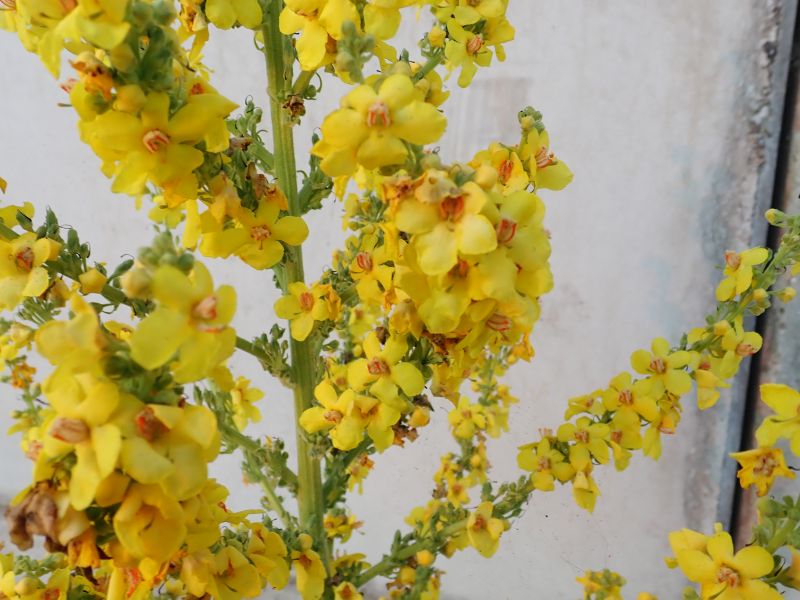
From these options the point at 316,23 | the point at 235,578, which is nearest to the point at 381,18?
the point at 316,23

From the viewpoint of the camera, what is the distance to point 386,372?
1.61 feet

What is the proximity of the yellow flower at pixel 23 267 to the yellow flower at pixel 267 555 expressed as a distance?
23 centimetres

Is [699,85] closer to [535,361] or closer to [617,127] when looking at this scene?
[617,127]

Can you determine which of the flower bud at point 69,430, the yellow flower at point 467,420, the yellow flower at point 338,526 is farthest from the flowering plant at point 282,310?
the yellow flower at point 467,420

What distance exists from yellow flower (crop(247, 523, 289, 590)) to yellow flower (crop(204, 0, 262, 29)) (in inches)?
14.4

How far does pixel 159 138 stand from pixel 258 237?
0.12 metres

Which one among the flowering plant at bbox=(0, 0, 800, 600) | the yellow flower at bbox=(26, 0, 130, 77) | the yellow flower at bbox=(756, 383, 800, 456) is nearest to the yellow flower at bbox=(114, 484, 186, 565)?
the flowering plant at bbox=(0, 0, 800, 600)

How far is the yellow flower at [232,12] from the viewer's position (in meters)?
0.44

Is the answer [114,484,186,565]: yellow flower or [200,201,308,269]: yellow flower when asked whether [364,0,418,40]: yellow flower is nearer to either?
[200,201,308,269]: yellow flower

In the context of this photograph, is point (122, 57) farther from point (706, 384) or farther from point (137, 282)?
point (706, 384)

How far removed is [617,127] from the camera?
1.02 m

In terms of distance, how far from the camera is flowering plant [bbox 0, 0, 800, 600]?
29 centimetres

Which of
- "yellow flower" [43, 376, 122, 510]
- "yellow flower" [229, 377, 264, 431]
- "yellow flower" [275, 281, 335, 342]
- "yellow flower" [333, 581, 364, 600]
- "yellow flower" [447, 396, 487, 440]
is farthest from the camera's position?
"yellow flower" [447, 396, 487, 440]

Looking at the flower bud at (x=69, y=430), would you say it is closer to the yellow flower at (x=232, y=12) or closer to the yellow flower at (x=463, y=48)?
the yellow flower at (x=232, y=12)
